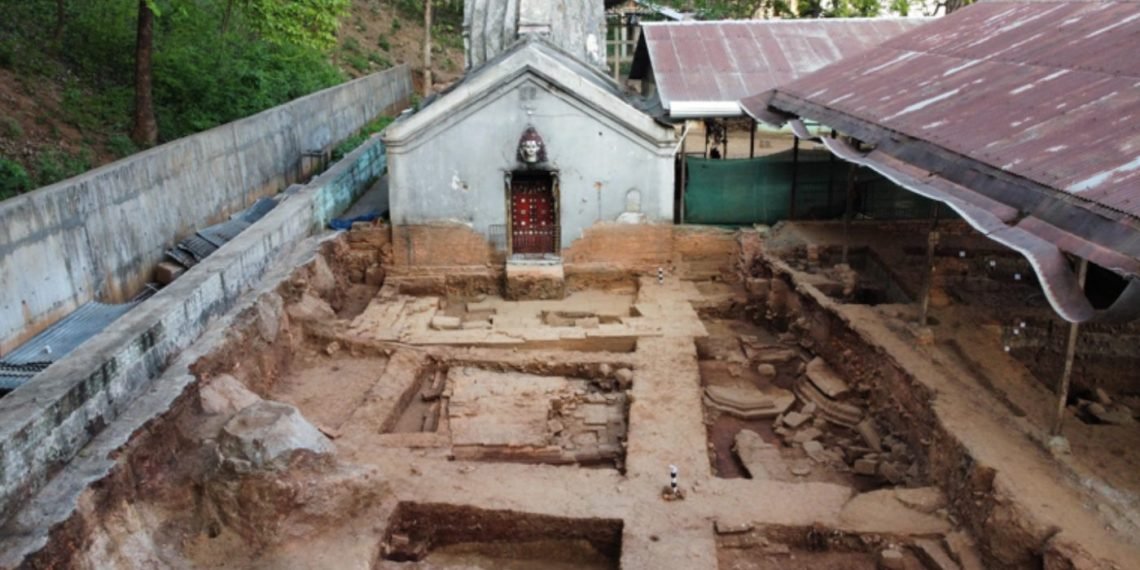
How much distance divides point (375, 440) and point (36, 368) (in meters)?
4.18

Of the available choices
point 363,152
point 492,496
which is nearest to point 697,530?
point 492,496

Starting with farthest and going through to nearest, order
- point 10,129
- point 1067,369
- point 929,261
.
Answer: point 10,129 → point 929,261 → point 1067,369

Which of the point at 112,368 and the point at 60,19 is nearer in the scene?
the point at 112,368

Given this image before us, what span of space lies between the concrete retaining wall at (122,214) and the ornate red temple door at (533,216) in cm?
631

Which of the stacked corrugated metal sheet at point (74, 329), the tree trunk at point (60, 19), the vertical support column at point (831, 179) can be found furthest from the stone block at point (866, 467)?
the tree trunk at point (60, 19)

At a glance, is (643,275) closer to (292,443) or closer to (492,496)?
(492,496)

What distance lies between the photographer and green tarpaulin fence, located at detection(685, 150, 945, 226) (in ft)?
59.0

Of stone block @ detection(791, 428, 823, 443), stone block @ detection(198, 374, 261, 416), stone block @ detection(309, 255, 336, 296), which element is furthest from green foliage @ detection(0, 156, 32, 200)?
stone block @ detection(791, 428, 823, 443)

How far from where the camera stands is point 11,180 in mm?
14820

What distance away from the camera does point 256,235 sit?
48.0ft

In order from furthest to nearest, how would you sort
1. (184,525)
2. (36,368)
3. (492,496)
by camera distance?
(36,368), (492,496), (184,525)

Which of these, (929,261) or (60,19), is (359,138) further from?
(929,261)

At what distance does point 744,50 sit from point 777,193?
390 centimetres

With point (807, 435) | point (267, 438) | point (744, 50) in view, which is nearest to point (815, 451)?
point (807, 435)
